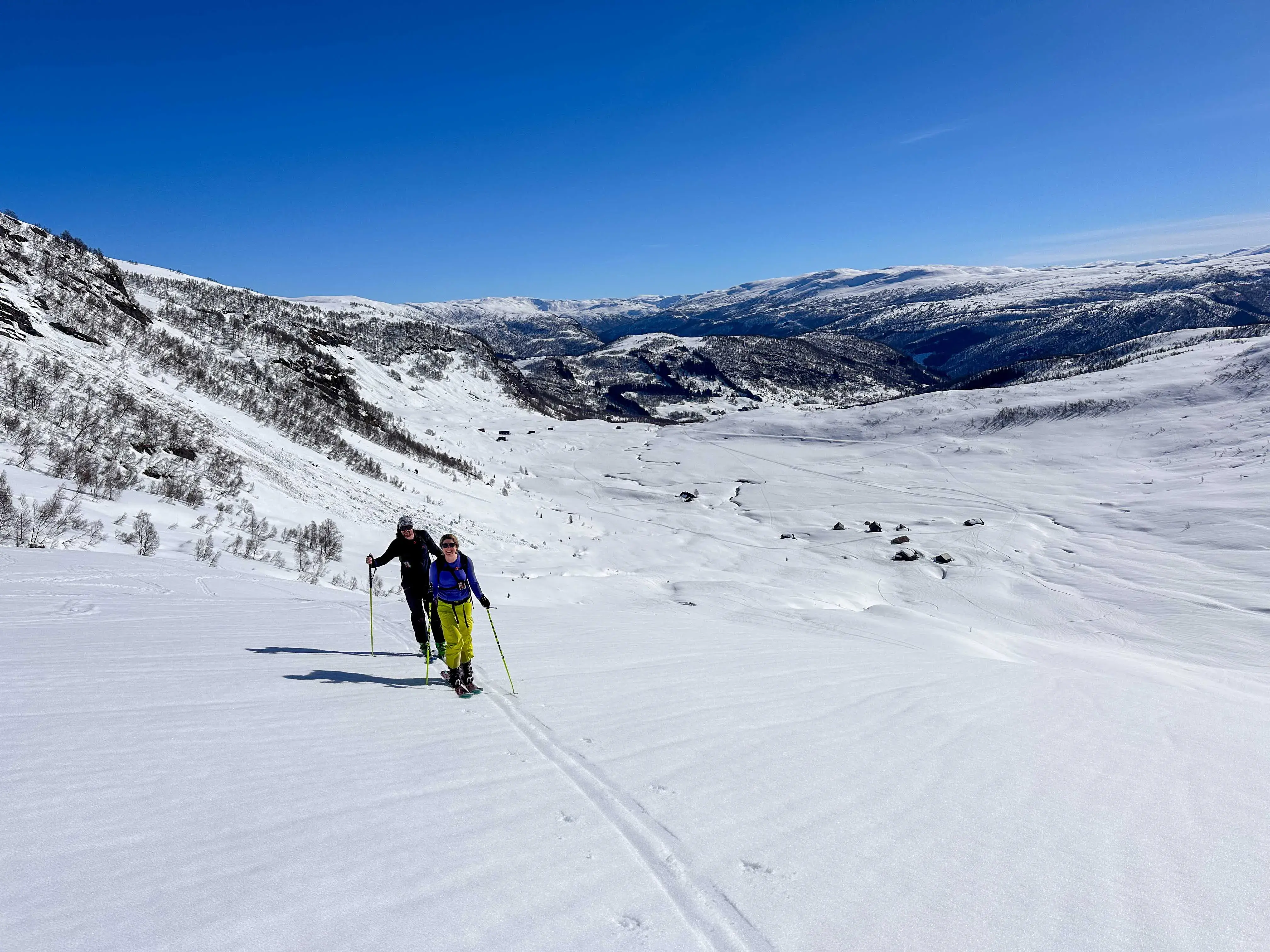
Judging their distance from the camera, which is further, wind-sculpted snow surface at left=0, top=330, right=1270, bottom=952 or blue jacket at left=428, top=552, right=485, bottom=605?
blue jacket at left=428, top=552, right=485, bottom=605

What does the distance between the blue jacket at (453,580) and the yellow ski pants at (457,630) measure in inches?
2.5

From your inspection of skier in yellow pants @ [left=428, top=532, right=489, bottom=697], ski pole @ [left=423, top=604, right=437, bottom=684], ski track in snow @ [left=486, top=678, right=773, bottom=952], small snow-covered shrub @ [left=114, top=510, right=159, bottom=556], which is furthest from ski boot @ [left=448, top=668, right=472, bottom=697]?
small snow-covered shrub @ [left=114, top=510, right=159, bottom=556]

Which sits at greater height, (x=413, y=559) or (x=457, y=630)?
(x=413, y=559)

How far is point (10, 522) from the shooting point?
29.4 feet

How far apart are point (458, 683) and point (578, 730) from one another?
1.58 m

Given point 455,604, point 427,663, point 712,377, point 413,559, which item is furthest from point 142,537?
point 712,377

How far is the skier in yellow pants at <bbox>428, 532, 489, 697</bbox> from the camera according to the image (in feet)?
19.7

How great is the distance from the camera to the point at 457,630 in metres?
6.16

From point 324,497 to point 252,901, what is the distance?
16.8 m

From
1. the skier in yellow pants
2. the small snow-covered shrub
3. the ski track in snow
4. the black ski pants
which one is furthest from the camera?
the small snow-covered shrub

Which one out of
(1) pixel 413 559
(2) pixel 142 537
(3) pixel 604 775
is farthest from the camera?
(2) pixel 142 537

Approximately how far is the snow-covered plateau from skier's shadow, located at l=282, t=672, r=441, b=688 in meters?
0.04

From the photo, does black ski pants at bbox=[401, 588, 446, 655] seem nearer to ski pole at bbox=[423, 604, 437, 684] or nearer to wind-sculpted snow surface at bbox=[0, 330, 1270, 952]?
ski pole at bbox=[423, 604, 437, 684]

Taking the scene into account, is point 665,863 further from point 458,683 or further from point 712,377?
point 712,377
